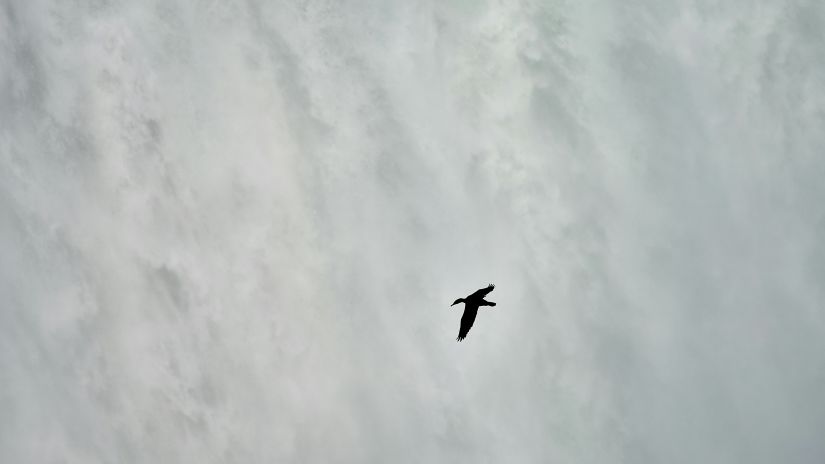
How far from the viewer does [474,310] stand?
43.7 meters
